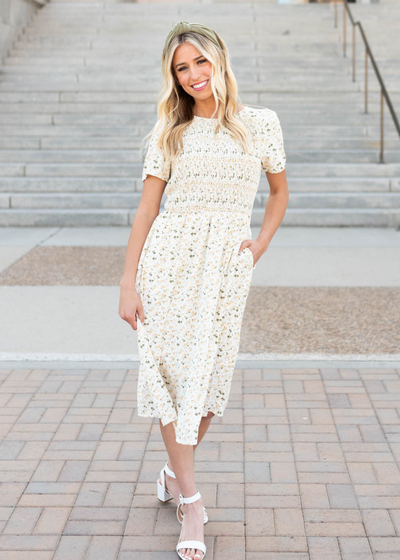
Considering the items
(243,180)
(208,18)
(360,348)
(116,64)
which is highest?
(208,18)

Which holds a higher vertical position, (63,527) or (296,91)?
(296,91)

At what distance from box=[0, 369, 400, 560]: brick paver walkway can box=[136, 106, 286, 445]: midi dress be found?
18.7 inches

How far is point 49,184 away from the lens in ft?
30.3

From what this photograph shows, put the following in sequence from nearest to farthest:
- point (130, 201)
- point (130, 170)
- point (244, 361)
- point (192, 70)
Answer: point (192, 70), point (244, 361), point (130, 201), point (130, 170)

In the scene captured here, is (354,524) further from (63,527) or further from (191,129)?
(191,129)

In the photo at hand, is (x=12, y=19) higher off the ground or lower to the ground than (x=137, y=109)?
higher

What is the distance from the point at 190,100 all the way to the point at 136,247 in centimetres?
54

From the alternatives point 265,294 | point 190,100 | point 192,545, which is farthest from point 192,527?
point 265,294

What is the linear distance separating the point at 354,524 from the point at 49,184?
24.2 ft

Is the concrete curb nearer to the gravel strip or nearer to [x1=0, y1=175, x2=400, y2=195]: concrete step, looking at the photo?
the gravel strip

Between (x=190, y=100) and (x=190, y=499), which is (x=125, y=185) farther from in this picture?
(x=190, y=499)

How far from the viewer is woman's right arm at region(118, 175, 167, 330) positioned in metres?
2.41

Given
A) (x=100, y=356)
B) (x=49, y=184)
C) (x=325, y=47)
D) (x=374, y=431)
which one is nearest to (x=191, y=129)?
(x=374, y=431)

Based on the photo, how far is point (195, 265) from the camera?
242 centimetres
